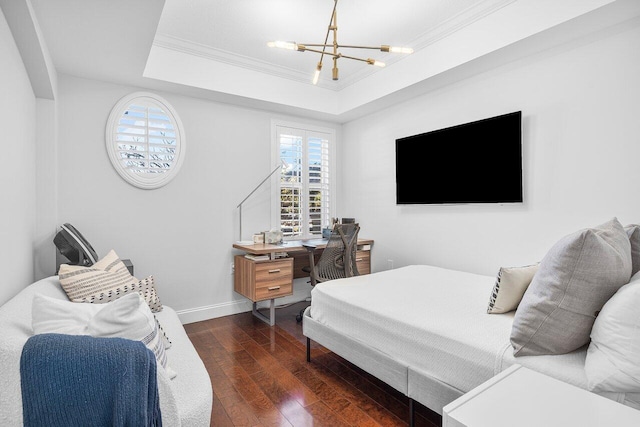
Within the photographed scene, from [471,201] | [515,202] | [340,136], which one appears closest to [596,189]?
[515,202]

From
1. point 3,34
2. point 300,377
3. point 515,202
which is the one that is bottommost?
point 300,377

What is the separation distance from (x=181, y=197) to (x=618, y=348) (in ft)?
11.6

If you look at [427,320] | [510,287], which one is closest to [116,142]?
[427,320]

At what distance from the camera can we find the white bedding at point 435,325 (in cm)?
142

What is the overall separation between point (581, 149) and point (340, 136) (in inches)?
115

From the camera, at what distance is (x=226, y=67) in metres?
3.54

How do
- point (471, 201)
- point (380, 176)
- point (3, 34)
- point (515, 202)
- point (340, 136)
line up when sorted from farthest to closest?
point (340, 136), point (380, 176), point (471, 201), point (515, 202), point (3, 34)

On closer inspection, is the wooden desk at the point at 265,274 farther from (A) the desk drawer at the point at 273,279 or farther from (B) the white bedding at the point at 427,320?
(B) the white bedding at the point at 427,320

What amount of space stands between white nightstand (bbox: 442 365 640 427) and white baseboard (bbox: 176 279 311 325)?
3.19 m

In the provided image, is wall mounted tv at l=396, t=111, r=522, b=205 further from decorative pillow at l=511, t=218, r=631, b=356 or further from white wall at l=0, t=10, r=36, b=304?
white wall at l=0, t=10, r=36, b=304

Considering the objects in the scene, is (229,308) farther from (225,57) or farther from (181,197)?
(225,57)

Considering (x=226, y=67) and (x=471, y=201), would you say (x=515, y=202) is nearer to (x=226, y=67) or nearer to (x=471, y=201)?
(x=471, y=201)

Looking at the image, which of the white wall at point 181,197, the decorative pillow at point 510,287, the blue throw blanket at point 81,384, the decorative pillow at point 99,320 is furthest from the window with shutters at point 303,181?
the blue throw blanket at point 81,384

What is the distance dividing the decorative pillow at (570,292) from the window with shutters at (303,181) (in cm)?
316
